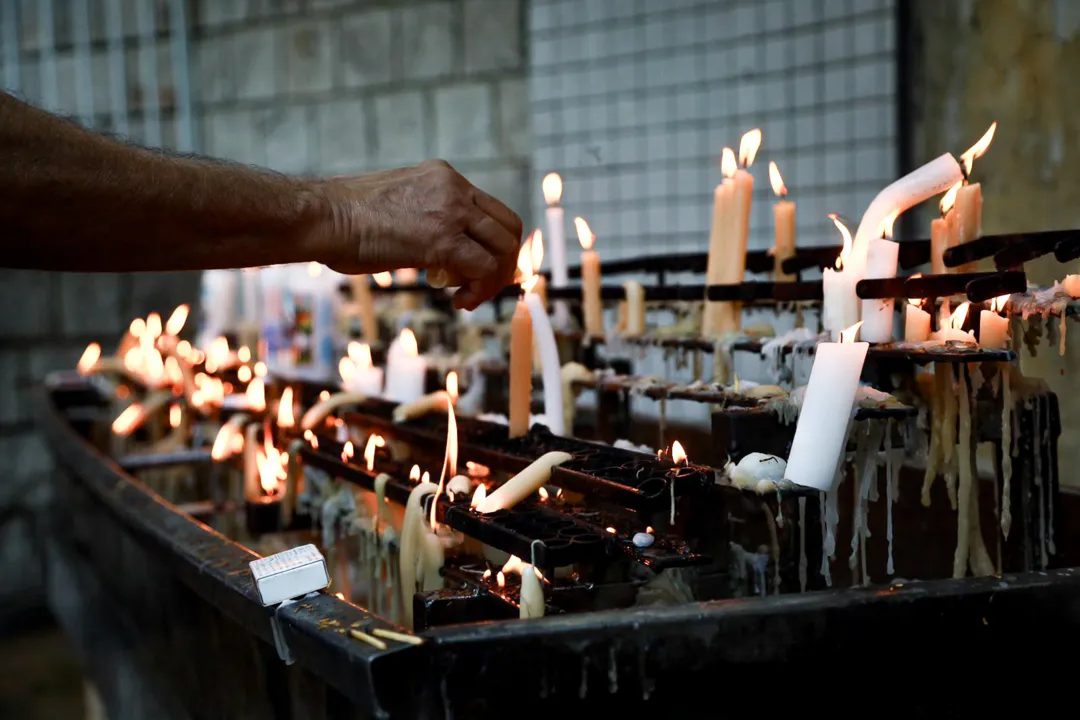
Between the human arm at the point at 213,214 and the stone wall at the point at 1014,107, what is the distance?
2.49 m

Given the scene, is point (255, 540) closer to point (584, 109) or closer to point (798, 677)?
point (798, 677)

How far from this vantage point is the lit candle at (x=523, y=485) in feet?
5.72

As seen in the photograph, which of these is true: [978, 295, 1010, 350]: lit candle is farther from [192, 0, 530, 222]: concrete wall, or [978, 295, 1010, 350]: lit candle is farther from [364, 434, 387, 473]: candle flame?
[192, 0, 530, 222]: concrete wall

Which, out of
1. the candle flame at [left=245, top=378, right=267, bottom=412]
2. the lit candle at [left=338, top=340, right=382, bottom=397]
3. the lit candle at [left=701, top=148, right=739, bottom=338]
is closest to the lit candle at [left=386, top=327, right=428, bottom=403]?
the lit candle at [left=338, top=340, right=382, bottom=397]

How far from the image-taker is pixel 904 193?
186 cm

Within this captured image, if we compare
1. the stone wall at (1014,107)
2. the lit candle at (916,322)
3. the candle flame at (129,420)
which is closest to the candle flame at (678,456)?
the lit candle at (916,322)

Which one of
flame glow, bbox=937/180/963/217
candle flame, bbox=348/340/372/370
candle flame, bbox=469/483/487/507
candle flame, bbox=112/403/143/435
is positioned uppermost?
flame glow, bbox=937/180/963/217

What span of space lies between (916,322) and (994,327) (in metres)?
0.13

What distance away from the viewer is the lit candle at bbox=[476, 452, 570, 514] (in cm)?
174

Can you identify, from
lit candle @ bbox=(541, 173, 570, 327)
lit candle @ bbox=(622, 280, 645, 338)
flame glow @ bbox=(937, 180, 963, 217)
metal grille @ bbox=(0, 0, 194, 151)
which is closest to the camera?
flame glow @ bbox=(937, 180, 963, 217)

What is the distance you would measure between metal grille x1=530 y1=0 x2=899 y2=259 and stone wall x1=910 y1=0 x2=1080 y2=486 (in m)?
0.19

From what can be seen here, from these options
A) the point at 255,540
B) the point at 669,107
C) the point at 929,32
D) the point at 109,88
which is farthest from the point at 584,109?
the point at 109,88

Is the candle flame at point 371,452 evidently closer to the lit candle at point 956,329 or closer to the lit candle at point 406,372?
the lit candle at point 406,372

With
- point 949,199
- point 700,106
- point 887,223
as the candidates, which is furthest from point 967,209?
point 700,106
